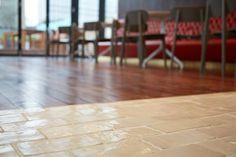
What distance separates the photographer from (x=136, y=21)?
470cm

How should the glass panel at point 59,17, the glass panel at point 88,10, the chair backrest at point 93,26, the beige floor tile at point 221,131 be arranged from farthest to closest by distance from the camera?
the glass panel at point 88,10
the glass panel at point 59,17
the chair backrest at point 93,26
the beige floor tile at point 221,131

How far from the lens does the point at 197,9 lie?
4180 millimetres

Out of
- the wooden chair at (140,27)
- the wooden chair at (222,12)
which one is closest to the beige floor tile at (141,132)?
the wooden chair at (222,12)

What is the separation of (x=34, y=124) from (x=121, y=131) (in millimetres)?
300

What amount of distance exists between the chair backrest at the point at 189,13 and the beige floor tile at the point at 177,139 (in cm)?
342

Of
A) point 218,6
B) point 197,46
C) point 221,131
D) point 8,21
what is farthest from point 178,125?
point 8,21

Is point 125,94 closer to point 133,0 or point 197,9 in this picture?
point 197,9

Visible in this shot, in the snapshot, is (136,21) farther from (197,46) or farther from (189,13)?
(197,46)

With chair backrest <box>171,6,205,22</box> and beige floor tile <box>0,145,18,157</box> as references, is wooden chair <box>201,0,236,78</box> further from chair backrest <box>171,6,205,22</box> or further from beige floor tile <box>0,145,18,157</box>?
beige floor tile <box>0,145,18,157</box>

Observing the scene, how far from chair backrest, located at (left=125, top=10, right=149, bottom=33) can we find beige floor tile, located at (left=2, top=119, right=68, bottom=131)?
364cm

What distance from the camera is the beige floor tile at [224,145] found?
0.84 metres

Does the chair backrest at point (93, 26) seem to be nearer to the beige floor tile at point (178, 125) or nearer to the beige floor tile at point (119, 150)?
the beige floor tile at point (178, 125)

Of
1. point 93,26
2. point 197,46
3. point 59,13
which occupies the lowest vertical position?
point 197,46

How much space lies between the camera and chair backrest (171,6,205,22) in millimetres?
4180
